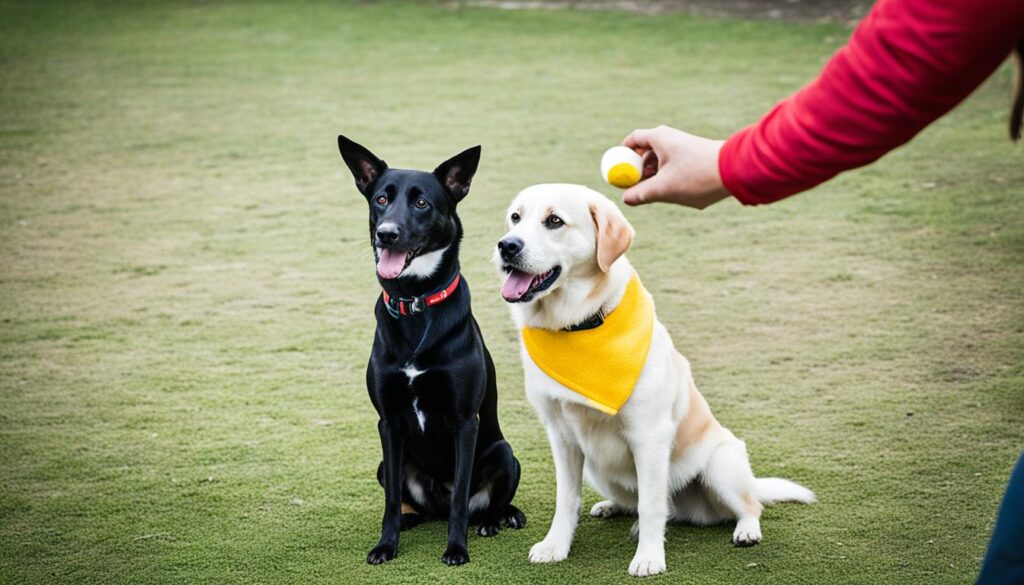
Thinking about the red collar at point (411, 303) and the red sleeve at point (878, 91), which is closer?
the red sleeve at point (878, 91)

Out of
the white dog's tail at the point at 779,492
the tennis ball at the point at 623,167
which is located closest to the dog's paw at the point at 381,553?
the white dog's tail at the point at 779,492

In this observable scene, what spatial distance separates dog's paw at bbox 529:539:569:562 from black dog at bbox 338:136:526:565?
8.8 inches

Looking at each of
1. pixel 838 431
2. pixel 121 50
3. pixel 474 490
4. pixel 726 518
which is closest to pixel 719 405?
pixel 838 431

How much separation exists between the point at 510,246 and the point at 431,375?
1.64 feet

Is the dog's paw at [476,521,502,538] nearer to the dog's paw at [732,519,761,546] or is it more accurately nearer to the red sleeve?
the dog's paw at [732,519,761,546]

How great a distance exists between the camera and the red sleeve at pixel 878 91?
1.16 metres

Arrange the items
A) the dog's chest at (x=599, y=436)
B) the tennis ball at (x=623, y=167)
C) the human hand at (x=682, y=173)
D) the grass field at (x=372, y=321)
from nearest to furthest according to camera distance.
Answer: the human hand at (x=682, y=173)
the tennis ball at (x=623, y=167)
the dog's chest at (x=599, y=436)
the grass field at (x=372, y=321)

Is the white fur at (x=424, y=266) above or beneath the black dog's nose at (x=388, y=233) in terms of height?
beneath

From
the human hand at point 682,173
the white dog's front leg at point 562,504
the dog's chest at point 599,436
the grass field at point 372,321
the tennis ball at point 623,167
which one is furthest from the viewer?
the grass field at point 372,321

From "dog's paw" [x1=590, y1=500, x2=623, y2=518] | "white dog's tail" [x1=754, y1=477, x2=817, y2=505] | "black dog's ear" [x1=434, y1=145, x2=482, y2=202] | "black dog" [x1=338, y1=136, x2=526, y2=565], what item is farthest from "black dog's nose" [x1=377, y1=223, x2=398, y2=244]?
"white dog's tail" [x1=754, y1=477, x2=817, y2=505]

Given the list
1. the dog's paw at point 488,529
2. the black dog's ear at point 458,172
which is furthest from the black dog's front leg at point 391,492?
the black dog's ear at point 458,172

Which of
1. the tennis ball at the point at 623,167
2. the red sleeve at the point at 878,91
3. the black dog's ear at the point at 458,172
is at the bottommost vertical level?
the black dog's ear at the point at 458,172

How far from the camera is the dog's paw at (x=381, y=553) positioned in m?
3.38

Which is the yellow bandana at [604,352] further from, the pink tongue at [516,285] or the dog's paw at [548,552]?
the dog's paw at [548,552]
